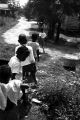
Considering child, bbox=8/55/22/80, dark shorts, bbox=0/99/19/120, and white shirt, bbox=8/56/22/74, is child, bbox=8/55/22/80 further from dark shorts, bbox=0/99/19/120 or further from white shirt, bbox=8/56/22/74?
dark shorts, bbox=0/99/19/120

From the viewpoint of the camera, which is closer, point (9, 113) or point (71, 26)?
point (9, 113)

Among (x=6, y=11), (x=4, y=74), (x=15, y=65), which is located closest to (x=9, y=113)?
(x=4, y=74)

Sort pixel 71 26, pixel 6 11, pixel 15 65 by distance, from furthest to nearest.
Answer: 1. pixel 6 11
2. pixel 71 26
3. pixel 15 65

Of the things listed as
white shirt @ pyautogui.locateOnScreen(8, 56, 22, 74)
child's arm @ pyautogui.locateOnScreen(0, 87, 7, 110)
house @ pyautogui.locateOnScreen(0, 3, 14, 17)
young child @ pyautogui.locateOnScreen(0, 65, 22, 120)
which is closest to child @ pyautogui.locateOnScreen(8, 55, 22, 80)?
Answer: white shirt @ pyautogui.locateOnScreen(8, 56, 22, 74)

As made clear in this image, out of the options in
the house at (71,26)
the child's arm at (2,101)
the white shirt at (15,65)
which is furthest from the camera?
the house at (71,26)

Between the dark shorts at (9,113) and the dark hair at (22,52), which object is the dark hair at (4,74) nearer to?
the dark shorts at (9,113)

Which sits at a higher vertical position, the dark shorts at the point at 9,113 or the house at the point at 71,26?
the dark shorts at the point at 9,113

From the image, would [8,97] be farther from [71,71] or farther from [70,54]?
[70,54]

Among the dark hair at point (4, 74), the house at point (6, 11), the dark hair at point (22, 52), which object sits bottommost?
the house at point (6, 11)

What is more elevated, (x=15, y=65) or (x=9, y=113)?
(x=9, y=113)

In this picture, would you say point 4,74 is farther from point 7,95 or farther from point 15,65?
point 15,65

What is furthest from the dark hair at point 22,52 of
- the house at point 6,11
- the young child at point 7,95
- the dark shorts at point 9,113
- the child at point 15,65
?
the house at point 6,11

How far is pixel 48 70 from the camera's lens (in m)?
8.98

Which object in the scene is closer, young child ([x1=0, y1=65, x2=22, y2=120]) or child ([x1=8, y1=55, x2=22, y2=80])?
young child ([x1=0, y1=65, x2=22, y2=120])
